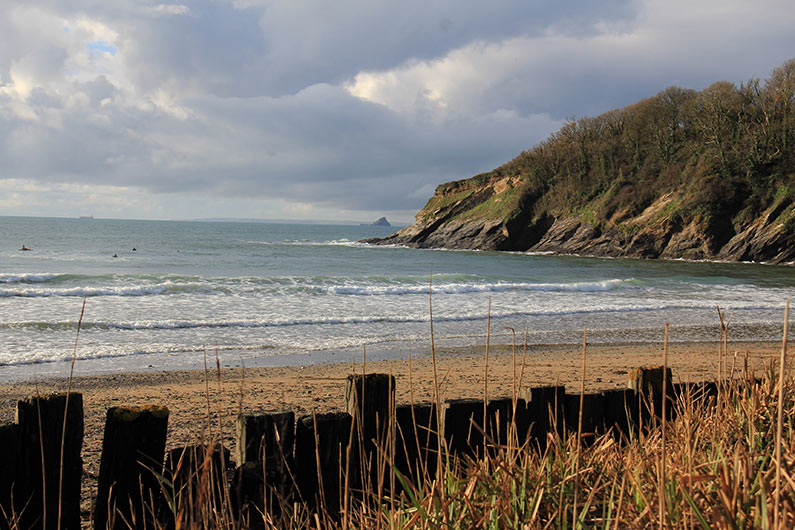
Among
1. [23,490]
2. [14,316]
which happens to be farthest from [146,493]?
[14,316]

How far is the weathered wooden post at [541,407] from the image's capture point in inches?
122

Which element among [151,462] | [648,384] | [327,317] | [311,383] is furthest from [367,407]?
[327,317]

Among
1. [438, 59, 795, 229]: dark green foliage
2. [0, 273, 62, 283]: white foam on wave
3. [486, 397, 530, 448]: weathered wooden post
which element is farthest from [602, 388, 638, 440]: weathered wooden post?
[438, 59, 795, 229]: dark green foliage

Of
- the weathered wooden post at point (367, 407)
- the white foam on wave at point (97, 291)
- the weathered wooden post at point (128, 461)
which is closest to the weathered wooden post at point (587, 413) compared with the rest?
the weathered wooden post at point (367, 407)

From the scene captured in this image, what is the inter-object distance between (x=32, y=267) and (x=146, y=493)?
32.3m

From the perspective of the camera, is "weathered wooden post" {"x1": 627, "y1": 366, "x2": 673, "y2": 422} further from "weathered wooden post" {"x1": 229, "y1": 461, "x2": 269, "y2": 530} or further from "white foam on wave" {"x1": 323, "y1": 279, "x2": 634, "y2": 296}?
"white foam on wave" {"x1": 323, "y1": 279, "x2": 634, "y2": 296}

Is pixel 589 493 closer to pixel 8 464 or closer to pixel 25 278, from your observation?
pixel 8 464

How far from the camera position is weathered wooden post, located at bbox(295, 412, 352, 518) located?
2570mm

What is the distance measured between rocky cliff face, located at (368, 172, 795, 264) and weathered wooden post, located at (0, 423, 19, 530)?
4249cm

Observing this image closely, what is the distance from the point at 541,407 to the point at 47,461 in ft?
7.73

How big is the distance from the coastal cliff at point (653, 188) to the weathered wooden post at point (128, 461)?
42.1m

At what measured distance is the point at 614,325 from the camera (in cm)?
1393

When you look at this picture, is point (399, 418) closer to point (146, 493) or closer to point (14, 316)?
point (146, 493)

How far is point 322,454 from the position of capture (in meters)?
2.62
